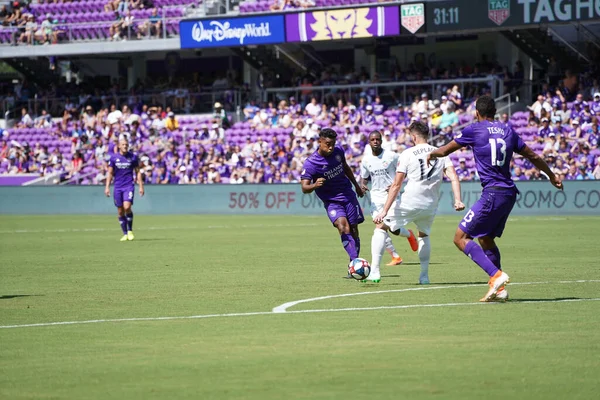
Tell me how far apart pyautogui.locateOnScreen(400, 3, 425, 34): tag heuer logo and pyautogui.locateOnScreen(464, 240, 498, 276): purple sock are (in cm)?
3093

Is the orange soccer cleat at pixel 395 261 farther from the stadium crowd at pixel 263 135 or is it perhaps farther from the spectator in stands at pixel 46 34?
the spectator in stands at pixel 46 34

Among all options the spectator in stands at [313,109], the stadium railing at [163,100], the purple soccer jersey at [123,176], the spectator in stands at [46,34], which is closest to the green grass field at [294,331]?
the purple soccer jersey at [123,176]

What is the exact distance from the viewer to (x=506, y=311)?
11156mm

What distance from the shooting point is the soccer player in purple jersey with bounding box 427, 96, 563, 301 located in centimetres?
1175

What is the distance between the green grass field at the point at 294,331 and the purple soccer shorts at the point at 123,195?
225 inches

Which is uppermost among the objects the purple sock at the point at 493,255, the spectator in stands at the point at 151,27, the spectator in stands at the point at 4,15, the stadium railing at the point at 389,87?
the spectator in stands at the point at 4,15

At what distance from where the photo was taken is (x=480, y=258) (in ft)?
38.8

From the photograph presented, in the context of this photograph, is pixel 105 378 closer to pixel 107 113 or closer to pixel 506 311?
pixel 506 311

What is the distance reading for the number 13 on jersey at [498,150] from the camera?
1175 cm

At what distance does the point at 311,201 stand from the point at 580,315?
93.5 feet

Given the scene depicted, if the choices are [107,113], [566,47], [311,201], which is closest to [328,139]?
[311,201]

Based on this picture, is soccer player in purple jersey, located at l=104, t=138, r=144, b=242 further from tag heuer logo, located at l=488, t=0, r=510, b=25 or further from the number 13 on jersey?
tag heuer logo, located at l=488, t=0, r=510, b=25

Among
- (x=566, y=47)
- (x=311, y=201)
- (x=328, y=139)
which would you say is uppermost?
(x=566, y=47)

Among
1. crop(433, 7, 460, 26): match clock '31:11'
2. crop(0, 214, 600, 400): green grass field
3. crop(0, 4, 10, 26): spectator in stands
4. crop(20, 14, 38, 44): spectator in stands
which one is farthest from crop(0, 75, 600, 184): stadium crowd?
crop(0, 214, 600, 400): green grass field
